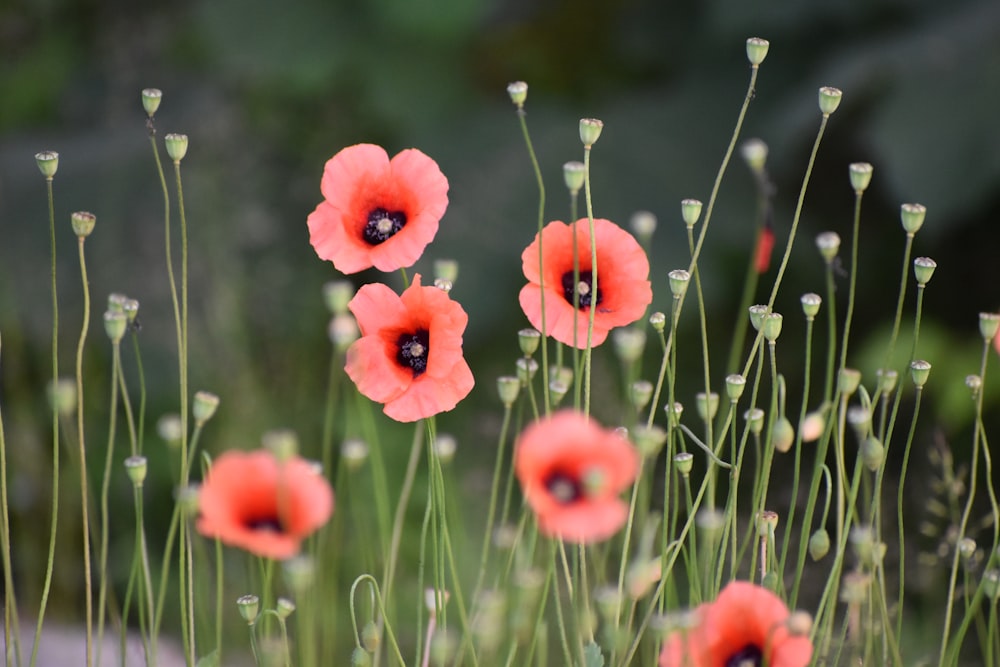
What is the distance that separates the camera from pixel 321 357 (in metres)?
1.80

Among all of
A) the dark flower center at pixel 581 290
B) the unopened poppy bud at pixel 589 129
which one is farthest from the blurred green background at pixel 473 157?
the unopened poppy bud at pixel 589 129

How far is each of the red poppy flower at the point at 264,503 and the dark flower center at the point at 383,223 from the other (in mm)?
175

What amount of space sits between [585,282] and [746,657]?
211 millimetres

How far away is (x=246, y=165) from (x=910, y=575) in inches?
44.9

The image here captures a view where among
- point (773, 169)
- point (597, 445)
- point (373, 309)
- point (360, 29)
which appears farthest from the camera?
point (360, 29)

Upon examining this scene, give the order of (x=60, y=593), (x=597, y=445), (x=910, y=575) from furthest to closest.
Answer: (x=60, y=593) < (x=910, y=575) < (x=597, y=445)

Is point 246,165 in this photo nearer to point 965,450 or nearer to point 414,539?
point 414,539

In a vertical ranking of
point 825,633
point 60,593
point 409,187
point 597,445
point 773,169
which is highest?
point 773,169

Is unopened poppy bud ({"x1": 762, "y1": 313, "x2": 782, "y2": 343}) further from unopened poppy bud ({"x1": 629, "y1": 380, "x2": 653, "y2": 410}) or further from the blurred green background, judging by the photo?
the blurred green background

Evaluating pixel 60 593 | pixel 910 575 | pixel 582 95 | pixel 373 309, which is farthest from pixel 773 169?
pixel 373 309

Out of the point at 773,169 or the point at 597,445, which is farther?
the point at 773,169

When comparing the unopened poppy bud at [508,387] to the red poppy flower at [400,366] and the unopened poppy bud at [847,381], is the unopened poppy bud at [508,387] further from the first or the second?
the unopened poppy bud at [847,381]

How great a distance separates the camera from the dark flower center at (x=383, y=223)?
620 millimetres

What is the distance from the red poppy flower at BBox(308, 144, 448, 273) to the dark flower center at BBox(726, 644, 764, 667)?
0.73 ft
